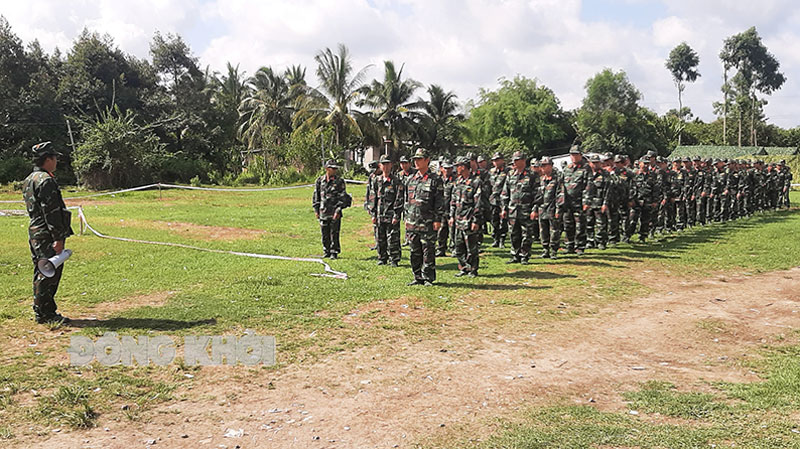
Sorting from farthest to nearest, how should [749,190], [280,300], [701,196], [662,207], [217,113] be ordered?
[217,113]
[749,190]
[701,196]
[662,207]
[280,300]

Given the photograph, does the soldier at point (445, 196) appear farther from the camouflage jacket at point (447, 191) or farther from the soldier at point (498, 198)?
the soldier at point (498, 198)

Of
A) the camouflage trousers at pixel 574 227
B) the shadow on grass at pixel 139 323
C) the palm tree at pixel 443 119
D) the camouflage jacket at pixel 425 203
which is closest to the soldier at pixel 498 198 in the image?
the camouflage trousers at pixel 574 227

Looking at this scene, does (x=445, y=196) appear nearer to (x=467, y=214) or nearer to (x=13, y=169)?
(x=467, y=214)

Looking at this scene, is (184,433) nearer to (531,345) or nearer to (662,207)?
(531,345)

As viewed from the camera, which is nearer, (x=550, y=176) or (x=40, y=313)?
(x=40, y=313)

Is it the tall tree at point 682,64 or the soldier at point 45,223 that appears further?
the tall tree at point 682,64

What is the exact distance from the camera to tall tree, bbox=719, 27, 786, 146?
6619 centimetres

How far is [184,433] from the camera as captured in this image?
4.33 metres

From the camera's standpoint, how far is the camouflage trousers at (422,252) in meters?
8.98

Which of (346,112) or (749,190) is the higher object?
(346,112)

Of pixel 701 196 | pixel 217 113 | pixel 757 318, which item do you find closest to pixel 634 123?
pixel 217 113

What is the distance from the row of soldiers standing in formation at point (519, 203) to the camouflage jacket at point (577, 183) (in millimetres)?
20

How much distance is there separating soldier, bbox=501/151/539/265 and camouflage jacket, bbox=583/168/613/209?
185cm

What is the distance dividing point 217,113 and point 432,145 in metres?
16.3
